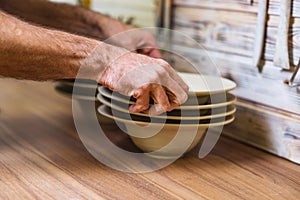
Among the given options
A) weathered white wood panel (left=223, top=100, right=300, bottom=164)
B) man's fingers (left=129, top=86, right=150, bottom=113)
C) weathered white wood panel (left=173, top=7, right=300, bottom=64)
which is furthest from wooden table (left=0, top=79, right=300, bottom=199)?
weathered white wood panel (left=173, top=7, right=300, bottom=64)

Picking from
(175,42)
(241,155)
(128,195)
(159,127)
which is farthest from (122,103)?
(175,42)

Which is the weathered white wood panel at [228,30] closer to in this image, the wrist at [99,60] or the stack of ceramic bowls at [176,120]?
the stack of ceramic bowls at [176,120]

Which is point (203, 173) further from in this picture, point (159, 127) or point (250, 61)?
point (250, 61)

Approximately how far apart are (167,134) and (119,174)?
13 cm

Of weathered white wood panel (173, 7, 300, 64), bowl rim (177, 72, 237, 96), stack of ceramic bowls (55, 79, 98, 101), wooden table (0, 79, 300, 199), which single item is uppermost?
weathered white wood panel (173, 7, 300, 64)

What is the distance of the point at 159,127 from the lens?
888 mm

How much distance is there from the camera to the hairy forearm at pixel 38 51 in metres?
0.78

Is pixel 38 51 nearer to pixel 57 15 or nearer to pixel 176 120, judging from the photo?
pixel 176 120

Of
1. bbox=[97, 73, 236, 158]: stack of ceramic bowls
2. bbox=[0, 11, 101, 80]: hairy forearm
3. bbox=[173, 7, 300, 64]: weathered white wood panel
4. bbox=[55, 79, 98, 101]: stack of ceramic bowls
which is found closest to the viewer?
bbox=[0, 11, 101, 80]: hairy forearm

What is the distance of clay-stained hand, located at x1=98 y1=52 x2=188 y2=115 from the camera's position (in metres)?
0.81

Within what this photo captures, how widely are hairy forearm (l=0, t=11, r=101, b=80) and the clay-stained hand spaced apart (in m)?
0.06

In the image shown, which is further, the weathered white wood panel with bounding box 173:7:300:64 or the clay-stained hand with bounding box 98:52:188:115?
the weathered white wood panel with bounding box 173:7:300:64

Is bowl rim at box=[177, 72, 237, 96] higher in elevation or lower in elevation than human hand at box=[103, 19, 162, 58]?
lower

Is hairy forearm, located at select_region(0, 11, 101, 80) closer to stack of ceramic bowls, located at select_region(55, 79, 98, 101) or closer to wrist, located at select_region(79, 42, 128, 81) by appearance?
wrist, located at select_region(79, 42, 128, 81)
